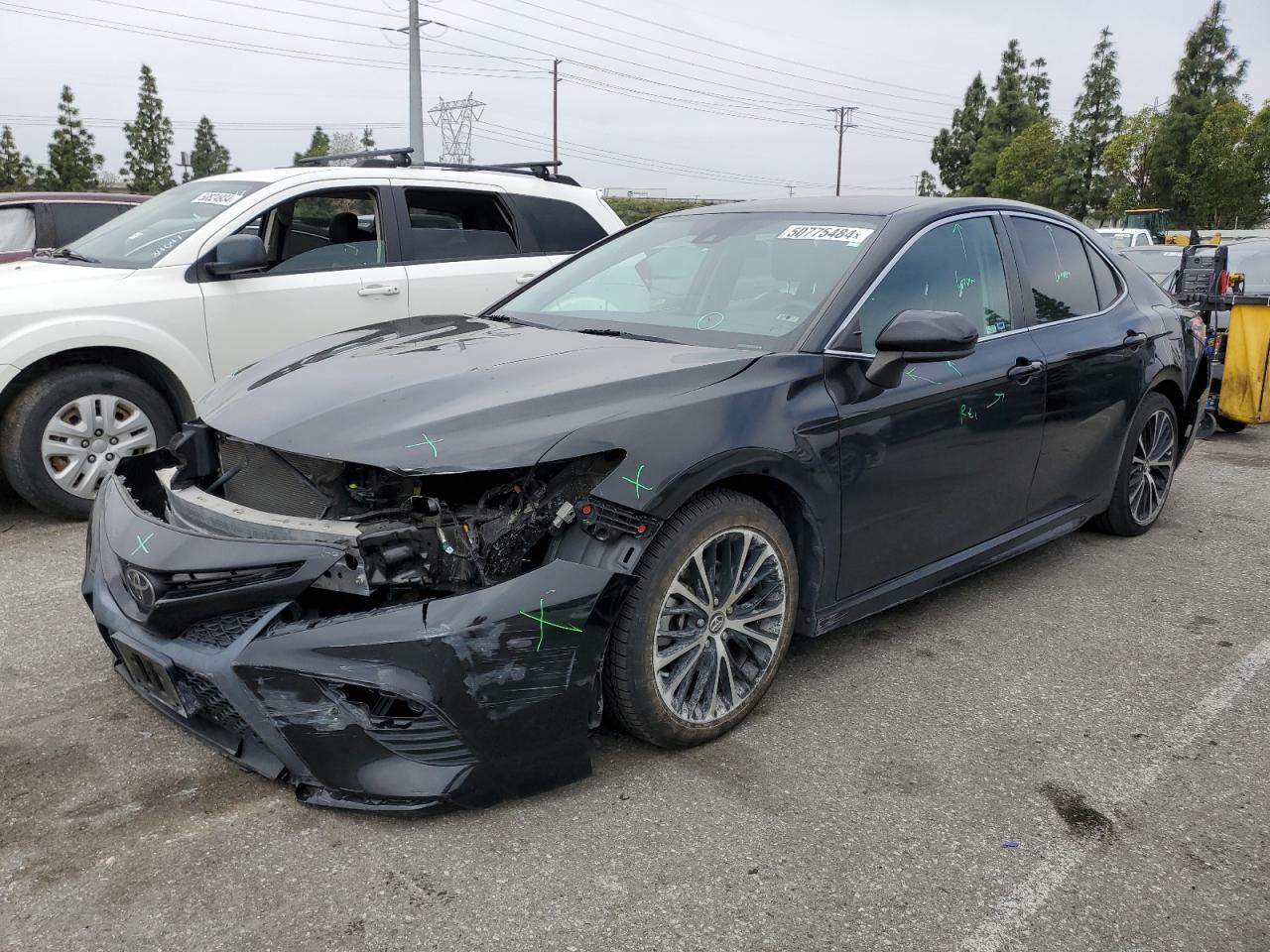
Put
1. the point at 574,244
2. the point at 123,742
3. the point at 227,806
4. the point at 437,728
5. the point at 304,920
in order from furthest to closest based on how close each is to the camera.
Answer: the point at 574,244 → the point at 123,742 → the point at 227,806 → the point at 437,728 → the point at 304,920

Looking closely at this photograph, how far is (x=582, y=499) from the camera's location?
8.66 feet

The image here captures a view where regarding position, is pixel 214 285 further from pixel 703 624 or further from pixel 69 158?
pixel 69 158

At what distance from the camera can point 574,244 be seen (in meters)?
7.01

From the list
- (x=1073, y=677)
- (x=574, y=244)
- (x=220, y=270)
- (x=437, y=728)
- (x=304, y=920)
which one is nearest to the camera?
(x=304, y=920)

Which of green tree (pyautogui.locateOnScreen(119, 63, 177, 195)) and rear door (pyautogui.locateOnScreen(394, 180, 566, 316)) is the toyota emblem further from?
green tree (pyautogui.locateOnScreen(119, 63, 177, 195))

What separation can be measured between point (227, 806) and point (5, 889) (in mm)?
505

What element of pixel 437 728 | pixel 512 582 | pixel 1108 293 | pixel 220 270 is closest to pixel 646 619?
pixel 512 582

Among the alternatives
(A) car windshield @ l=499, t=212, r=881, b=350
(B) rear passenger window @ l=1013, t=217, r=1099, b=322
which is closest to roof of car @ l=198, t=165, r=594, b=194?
(A) car windshield @ l=499, t=212, r=881, b=350

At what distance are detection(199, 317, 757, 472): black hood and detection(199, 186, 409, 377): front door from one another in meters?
2.19

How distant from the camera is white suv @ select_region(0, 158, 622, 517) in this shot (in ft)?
16.6

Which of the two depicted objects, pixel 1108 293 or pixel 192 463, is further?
pixel 1108 293

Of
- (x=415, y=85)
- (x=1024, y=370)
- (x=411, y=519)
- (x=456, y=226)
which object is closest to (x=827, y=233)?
(x=1024, y=370)

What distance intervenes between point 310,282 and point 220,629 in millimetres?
3650

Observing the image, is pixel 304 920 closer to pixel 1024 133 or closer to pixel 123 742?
pixel 123 742
